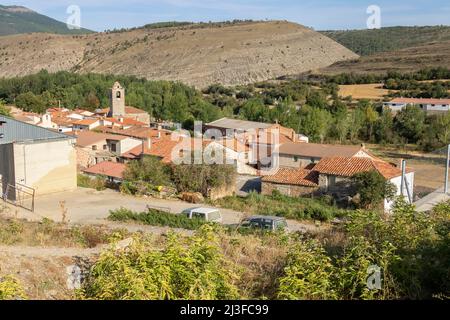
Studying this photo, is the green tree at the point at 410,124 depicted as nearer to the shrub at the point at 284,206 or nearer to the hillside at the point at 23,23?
the shrub at the point at 284,206

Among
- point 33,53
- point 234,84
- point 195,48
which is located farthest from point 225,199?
point 33,53

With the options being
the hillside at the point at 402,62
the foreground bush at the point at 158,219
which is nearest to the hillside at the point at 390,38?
the hillside at the point at 402,62

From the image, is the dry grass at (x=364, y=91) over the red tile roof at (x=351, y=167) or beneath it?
over

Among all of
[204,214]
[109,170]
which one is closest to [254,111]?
[109,170]

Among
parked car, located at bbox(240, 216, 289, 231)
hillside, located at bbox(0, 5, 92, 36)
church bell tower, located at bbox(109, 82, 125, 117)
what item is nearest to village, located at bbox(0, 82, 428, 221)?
church bell tower, located at bbox(109, 82, 125, 117)

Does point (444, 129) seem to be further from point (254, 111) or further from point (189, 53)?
point (189, 53)
